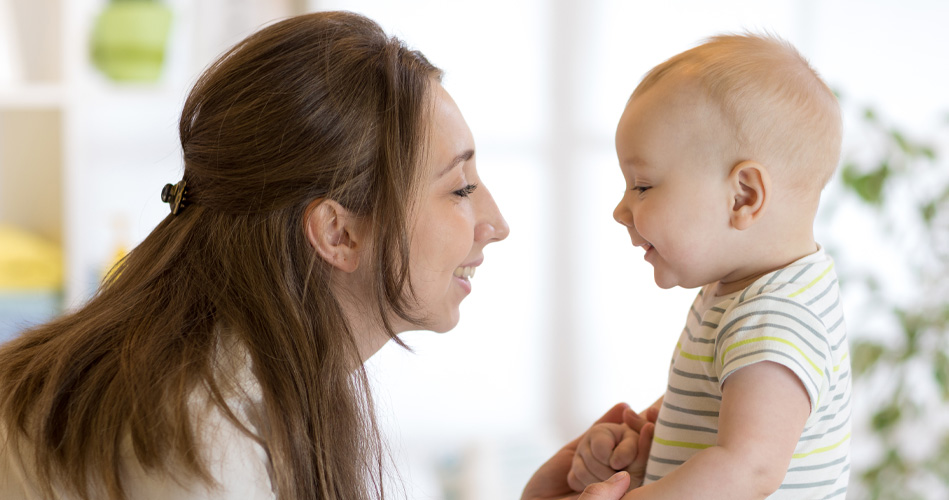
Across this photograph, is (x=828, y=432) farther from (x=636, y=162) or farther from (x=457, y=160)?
(x=457, y=160)

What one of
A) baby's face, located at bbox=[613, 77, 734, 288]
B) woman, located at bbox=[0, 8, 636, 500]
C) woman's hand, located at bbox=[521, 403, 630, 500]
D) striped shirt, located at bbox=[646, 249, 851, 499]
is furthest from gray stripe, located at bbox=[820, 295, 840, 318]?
woman, located at bbox=[0, 8, 636, 500]

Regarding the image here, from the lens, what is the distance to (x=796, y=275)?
37.9 inches

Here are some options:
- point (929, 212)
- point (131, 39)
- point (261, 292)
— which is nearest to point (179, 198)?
point (261, 292)

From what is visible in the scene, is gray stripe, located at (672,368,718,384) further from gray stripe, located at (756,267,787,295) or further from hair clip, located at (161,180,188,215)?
hair clip, located at (161,180,188,215)

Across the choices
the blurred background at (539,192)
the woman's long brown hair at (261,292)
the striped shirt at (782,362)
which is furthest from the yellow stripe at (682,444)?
the blurred background at (539,192)

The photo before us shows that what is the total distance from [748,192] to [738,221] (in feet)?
0.11

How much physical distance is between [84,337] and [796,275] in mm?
834

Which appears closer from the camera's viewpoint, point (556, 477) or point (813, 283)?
point (813, 283)

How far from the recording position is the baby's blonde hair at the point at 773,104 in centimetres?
96

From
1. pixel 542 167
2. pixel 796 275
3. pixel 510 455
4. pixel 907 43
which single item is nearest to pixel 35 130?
pixel 542 167

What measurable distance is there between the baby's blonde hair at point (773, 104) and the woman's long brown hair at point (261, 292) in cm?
39

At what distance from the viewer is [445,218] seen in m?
1.20

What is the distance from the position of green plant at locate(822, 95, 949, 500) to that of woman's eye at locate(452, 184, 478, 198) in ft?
4.68

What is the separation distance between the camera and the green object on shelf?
2553 mm
